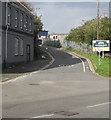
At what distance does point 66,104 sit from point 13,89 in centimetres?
560

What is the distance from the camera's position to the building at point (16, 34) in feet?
114

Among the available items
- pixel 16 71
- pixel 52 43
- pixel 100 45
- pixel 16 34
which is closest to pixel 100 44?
pixel 100 45

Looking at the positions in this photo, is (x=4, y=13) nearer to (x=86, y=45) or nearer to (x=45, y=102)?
(x=45, y=102)

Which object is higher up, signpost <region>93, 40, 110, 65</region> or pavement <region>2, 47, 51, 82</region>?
signpost <region>93, 40, 110, 65</region>

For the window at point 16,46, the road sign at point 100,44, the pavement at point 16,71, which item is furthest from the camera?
the window at point 16,46

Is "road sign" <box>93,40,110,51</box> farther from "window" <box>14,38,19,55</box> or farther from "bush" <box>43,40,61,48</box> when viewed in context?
"bush" <box>43,40,61,48</box>

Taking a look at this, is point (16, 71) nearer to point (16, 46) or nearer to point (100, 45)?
point (16, 46)

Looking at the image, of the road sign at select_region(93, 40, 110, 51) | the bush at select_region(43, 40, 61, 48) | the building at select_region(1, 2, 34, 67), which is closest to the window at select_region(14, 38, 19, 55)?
the building at select_region(1, 2, 34, 67)

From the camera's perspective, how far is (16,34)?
127 feet

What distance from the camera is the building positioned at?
114ft

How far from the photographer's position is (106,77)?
2817 cm

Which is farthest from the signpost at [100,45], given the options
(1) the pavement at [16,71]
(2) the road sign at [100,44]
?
(1) the pavement at [16,71]

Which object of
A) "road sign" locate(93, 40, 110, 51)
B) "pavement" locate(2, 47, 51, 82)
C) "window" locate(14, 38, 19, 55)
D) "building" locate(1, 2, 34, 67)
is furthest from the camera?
"window" locate(14, 38, 19, 55)

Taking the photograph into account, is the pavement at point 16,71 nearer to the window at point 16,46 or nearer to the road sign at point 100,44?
the window at point 16,46
